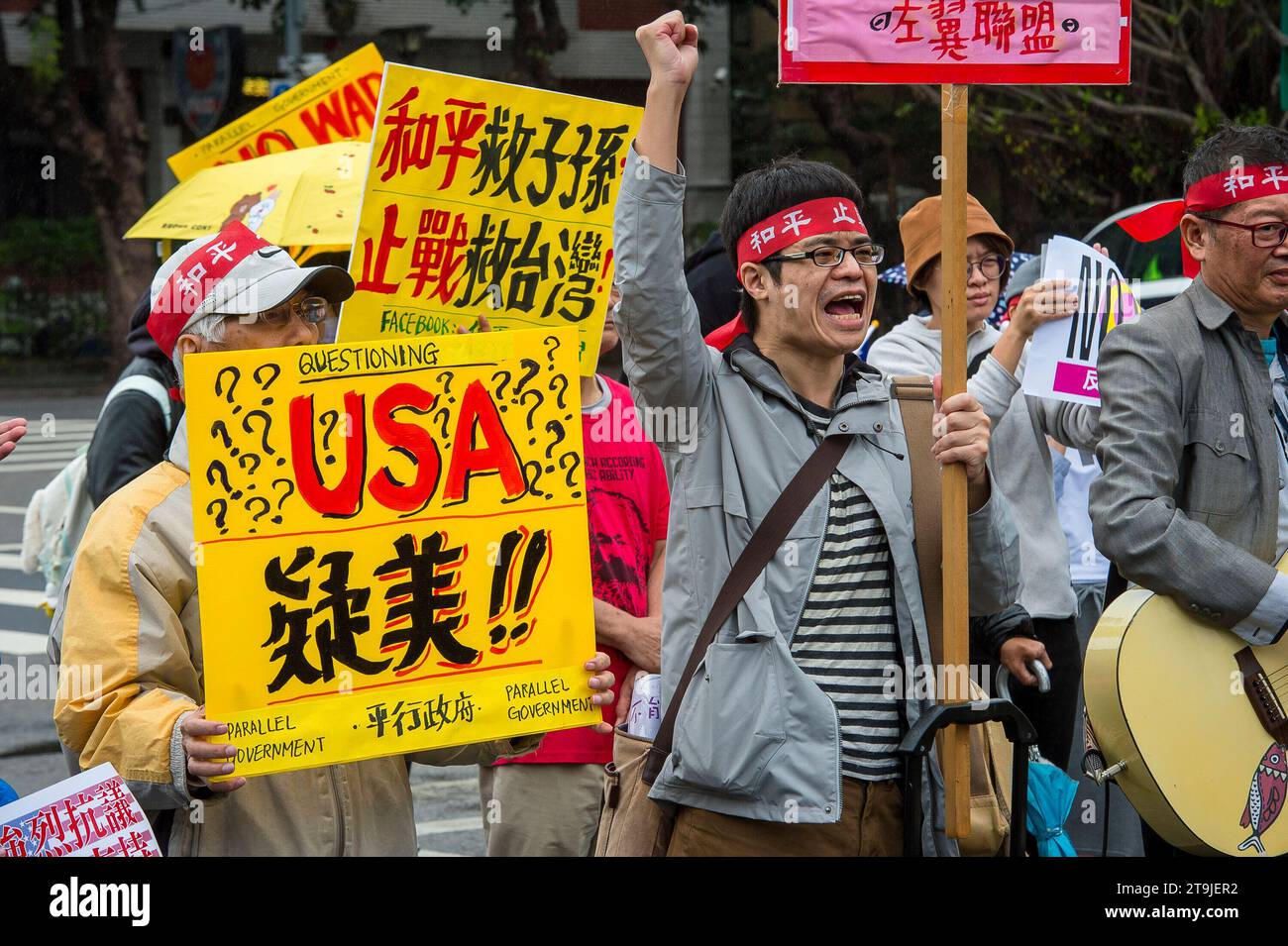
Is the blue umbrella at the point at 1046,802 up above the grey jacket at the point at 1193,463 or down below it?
below

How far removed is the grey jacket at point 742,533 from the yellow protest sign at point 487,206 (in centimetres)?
124

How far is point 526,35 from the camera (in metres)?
22.0

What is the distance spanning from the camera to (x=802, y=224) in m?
3.24

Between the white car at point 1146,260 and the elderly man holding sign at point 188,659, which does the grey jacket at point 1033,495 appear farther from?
the white car at point 1146,260

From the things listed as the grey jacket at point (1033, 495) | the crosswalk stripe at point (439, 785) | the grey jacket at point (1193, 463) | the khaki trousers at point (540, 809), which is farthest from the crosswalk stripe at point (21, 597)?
the grey jacket at point (1193, 463)

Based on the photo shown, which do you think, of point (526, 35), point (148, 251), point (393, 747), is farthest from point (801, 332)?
point (148, 251)

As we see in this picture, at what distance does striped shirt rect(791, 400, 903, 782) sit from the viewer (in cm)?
310

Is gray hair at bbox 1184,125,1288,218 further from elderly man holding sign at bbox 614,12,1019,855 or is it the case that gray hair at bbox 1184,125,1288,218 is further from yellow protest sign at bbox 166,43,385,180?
yellow protest sign at bbox 166,43,385,180

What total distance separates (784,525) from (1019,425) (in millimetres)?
1821

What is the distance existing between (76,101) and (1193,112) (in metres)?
15.4

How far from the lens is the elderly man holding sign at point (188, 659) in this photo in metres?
2.85

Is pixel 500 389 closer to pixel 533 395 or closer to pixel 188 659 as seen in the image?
pixel 533 395

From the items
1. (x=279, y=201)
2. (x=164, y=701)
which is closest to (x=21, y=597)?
(x=279, y=201)
